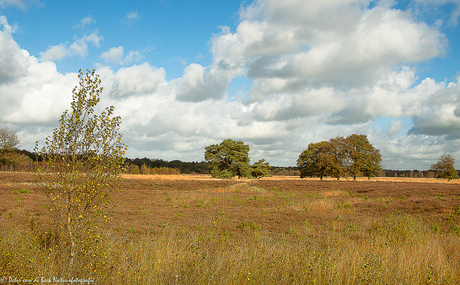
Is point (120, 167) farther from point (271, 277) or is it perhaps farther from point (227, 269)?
point (271, 277)

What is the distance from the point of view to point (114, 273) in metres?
5.09

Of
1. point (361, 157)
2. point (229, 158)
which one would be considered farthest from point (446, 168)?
point (229, 158)

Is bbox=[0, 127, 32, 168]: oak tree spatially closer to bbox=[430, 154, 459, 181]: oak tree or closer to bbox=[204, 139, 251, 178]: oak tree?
bbox=[204, 139, 251, 178]: oak tree

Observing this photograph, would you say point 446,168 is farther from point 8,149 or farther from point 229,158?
point 8,149

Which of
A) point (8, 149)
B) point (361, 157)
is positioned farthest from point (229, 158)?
point (8, 149)

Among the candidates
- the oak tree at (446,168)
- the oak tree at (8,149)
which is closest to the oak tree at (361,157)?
the oak tree at (446,168)

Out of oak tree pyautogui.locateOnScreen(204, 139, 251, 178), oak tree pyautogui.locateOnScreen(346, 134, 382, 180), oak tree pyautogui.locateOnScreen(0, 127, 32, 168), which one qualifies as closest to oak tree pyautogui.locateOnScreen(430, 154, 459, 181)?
oak tree pyautogui.locateOnScreen(346, 134, 382, 180)

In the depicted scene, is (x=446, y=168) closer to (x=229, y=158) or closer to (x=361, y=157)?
(x=361, y=157)

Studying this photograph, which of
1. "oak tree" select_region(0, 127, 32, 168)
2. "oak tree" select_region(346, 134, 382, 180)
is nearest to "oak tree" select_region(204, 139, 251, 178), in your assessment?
"oak tree" select_region(346, 134, 382, 180)

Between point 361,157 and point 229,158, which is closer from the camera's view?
point 361,157

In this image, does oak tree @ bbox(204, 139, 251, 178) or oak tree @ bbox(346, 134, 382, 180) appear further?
oak tree @ bbox(204, 139, 251, 178)

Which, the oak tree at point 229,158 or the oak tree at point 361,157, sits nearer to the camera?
the oak tree at point 361,157

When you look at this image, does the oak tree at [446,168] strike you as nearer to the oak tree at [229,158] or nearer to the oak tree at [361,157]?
the oak tree at [361,157]

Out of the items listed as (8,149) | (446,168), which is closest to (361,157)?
(446,168)
